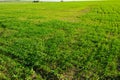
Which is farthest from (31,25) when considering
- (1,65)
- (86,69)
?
(86,69)

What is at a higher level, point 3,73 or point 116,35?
point 116,35

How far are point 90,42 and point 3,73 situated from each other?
20.1 feet

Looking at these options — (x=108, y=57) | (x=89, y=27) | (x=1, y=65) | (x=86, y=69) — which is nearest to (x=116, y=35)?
(x=89, y=27)

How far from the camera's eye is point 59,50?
562 inches

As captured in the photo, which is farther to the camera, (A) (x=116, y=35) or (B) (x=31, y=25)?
(B) (x=31, y=25)

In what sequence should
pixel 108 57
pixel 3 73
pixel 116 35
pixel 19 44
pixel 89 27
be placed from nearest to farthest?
pixel 3 73, pixel 108 57, pixel 19 44, pixel 116 35, pixel 89 27

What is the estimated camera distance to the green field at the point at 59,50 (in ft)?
39.8

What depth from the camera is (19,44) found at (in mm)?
15000

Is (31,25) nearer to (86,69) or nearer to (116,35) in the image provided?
(116,35)

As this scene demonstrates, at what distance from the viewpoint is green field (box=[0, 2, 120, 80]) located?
1212 centimetres

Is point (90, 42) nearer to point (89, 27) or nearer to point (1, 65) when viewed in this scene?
Answer: point (89, 27)

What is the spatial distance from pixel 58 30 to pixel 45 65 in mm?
5501

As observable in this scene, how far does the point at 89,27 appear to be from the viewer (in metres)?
18.7

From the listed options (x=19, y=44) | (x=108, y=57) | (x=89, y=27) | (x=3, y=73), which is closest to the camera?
(x=3, y=73)
